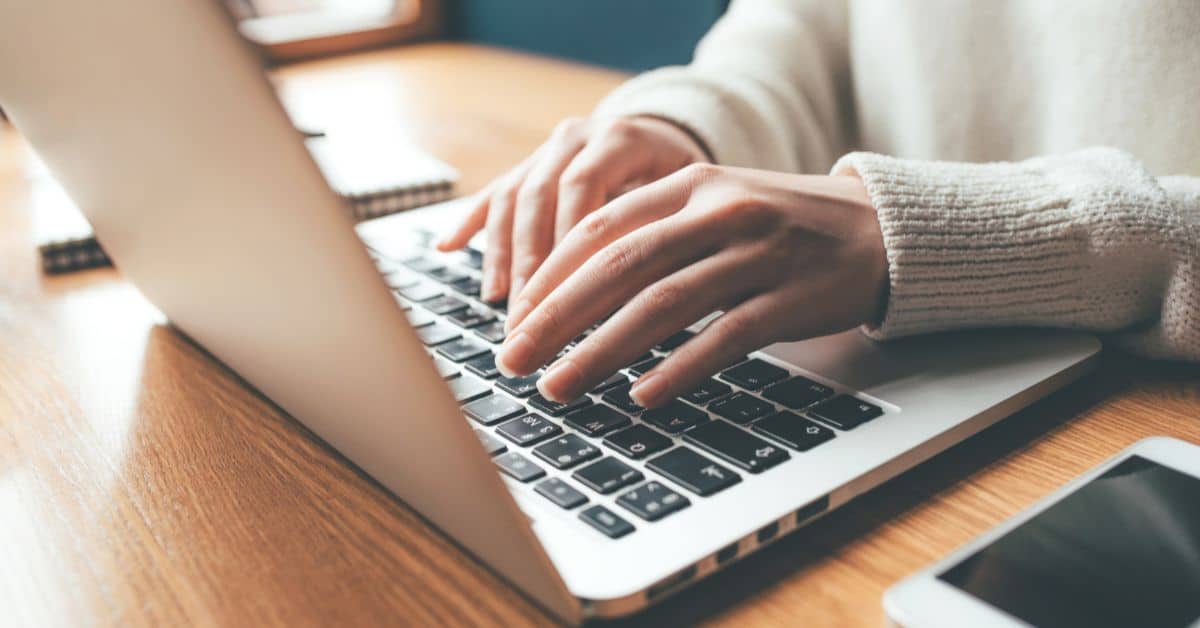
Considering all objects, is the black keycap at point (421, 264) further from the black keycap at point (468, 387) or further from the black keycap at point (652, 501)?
the black keycap at point (652, 501)

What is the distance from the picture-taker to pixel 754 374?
461 mm

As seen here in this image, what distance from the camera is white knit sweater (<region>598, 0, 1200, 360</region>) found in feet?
1.58

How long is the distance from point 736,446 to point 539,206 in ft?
0.94

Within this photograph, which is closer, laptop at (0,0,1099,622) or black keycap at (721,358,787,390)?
laptop at (0,0,1099,622)

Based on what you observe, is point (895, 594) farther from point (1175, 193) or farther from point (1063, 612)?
point (1175, 193)

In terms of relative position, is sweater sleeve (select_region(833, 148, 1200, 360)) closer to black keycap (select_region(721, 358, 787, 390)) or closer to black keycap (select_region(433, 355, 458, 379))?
black keycap (select_region(721, 358, 787, 390))

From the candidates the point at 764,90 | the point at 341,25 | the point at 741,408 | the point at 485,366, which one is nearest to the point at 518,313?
the point at 485,366

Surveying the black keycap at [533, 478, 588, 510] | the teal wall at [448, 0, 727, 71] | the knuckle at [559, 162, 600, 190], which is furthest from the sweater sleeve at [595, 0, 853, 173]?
the teal wall at [448, 0, 727, 71]

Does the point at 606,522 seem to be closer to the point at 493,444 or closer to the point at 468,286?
the point at 493,444

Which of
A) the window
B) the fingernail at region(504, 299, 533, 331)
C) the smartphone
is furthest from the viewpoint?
the window

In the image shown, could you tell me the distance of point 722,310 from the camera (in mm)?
519

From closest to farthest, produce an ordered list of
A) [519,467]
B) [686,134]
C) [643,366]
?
1. [519,467]
2. [643,366]
3. [686,134]

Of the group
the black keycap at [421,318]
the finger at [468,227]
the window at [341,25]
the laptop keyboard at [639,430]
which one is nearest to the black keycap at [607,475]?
the laptop keyboard at [639,430]

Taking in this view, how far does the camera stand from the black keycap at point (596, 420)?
411 mm
